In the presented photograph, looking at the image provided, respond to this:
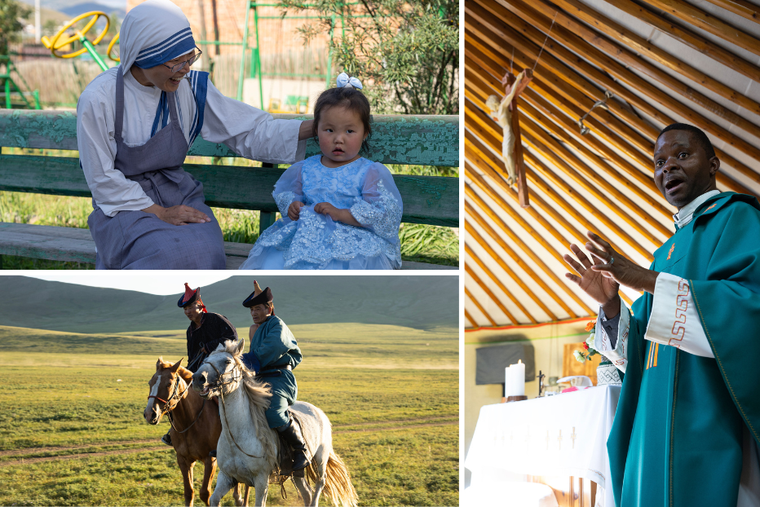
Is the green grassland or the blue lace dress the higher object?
the blue lace dress

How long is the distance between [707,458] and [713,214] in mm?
684

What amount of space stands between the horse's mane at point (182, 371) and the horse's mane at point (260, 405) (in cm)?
27

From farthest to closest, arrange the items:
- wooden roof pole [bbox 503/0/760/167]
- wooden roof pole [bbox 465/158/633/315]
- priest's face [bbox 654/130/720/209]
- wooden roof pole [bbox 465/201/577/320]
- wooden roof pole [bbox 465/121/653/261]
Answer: wooden roof pole [bbox 465/201/577/320] → wooden roof pole [bbox 465/158/633/315] → wooden roof pole [bbox 465/121/653/261] → wooden roof pole [bbox 503/0/760/167] → priest's face [bbox 654/130/720/209]

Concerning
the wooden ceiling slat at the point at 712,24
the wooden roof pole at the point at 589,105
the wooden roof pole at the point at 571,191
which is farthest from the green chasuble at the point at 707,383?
the wooden roof pole at the point at 571,191

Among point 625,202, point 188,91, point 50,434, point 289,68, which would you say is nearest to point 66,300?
point 50,434

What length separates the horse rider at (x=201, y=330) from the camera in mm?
2408

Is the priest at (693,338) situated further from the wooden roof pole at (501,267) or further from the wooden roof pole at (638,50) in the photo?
the wooden roof pole at (501,267)

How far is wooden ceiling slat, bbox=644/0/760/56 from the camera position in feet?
9.75

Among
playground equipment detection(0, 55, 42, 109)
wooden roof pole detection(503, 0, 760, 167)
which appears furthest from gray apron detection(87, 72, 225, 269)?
playground equipment detection(0, 55, 42, 109)

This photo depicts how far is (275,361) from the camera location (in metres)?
2.42

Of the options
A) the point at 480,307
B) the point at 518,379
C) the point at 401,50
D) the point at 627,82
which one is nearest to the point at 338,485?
the point at 518,379

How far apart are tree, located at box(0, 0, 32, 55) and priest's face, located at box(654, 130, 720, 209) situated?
10.2 metres

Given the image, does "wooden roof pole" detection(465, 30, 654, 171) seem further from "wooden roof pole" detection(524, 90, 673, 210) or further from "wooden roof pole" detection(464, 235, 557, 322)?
"wooden roof pole" detection(464, 235, 557, 322)

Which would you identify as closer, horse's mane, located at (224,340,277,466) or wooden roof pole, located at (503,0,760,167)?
horse's mane, located at (224,340,277,466)
